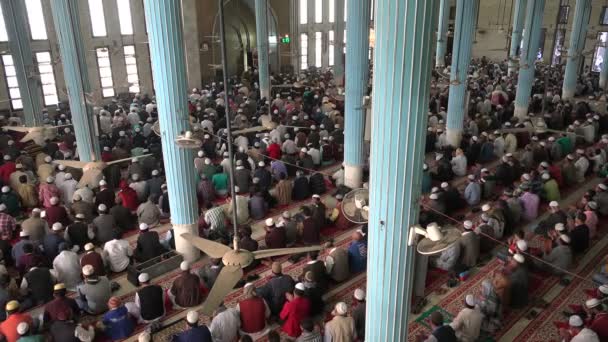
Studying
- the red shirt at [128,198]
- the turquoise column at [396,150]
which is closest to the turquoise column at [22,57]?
the red shirt at [128,198]

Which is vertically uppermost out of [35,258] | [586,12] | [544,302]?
[586,12]

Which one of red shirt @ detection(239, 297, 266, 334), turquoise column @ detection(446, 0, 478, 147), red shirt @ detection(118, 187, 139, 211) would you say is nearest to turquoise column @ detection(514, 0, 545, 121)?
turquoise column @ detection(446, 0, 478, 147)

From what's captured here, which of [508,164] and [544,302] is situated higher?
[508,164]

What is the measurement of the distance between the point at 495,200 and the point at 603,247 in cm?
199

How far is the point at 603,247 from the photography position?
7672 millimetres

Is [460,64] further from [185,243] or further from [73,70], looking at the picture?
[73,70]

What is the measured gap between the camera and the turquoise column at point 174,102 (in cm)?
621

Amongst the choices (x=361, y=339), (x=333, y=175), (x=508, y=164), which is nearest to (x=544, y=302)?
(x=361, y=339)

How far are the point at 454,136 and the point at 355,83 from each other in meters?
4.05

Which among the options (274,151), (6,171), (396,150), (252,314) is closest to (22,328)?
(252,314)

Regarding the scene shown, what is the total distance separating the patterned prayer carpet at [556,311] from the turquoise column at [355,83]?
4.19 m

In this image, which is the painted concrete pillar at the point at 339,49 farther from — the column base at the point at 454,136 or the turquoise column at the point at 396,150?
the turquoise column at the point at 396,150

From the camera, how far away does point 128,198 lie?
8.77 m

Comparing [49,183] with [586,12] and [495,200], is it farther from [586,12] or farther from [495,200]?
[586,12]
